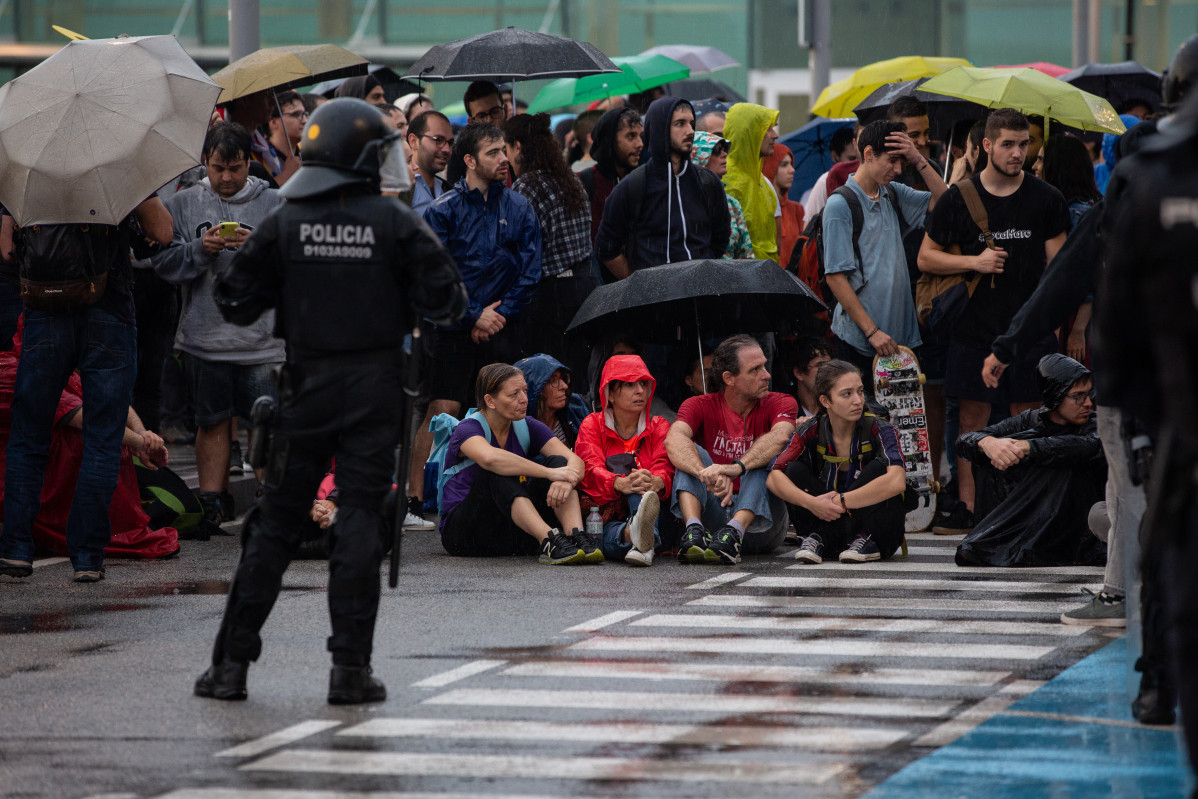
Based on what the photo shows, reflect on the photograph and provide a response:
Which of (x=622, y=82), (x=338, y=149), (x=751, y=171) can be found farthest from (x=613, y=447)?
(x=622, y=82)

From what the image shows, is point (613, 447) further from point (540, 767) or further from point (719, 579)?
point (540, 767)

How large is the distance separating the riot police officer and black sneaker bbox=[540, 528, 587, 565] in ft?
11.3

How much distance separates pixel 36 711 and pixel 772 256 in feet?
24.9

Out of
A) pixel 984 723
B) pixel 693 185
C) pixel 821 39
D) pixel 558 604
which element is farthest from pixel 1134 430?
pixel 821 39

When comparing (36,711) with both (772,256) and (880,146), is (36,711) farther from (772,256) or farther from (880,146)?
(772,256)

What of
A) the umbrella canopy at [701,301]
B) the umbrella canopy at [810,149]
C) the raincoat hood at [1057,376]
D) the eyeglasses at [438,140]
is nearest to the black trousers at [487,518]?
the umbrella canopy at [701,301]

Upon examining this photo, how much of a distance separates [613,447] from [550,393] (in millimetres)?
597

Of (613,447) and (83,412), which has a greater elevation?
(83,412)

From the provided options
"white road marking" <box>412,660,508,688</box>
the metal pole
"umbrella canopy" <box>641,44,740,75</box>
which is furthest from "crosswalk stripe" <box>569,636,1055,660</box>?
"umbrella canopy" <box>641,44,740,75</box>

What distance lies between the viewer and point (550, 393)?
10742 millimetres

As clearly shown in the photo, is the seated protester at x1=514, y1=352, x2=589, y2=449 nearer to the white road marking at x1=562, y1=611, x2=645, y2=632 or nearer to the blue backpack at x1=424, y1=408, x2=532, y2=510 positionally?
the blue backpack at x1=424, y1=408, x2=532, y2=510

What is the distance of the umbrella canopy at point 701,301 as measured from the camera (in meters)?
10.5

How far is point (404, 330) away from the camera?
6.52 metres

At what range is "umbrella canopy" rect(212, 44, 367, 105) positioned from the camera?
1179cm
